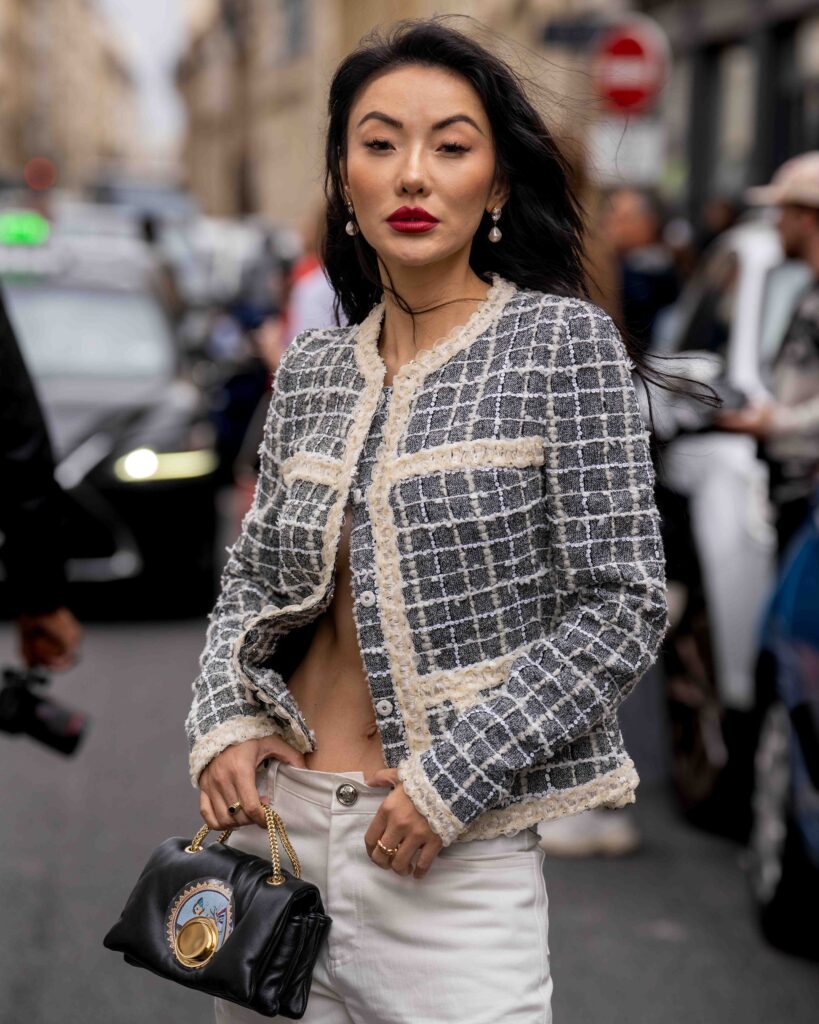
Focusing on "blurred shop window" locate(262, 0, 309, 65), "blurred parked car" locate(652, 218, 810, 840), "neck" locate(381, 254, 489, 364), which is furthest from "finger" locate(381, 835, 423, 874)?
"blurred shop window" locate(262, 0, 309, 65)

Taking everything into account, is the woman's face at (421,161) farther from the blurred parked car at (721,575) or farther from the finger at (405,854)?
the blurred parked car at (721,575)

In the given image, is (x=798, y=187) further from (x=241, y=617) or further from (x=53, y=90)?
(x=53, y=90)

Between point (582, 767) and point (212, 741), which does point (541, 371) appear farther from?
point (212, 741)

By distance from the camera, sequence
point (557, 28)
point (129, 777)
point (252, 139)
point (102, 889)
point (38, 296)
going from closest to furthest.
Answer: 1. point (102, 889)
2. point (129, 777)
3. point (38, 296)
4. point (557, 28)
5. point (252, 139)

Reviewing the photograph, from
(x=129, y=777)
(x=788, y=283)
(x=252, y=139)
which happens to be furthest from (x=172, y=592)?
(x=252, y=139)

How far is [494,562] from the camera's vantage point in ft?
7.57

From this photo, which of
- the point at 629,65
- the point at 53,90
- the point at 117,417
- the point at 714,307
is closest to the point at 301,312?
the point at 117,417

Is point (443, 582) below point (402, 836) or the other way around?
the other way around

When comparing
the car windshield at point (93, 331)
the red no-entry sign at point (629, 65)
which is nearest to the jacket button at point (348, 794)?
the car windshield at point (93, 331)

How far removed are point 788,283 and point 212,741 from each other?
470 cm

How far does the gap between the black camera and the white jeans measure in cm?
149

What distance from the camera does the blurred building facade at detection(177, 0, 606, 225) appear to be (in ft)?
104

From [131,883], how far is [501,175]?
3.39m

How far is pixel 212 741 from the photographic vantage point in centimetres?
246
